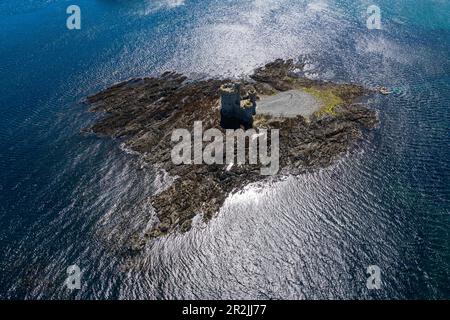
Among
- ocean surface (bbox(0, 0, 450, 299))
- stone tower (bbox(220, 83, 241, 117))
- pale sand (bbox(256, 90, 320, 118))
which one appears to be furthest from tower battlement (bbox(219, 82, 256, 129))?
ocean surface (bbox(0, 0, 450, 299))

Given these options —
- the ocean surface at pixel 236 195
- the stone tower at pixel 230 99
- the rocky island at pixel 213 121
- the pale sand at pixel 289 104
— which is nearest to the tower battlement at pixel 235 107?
the stone tower at pixel 230 99

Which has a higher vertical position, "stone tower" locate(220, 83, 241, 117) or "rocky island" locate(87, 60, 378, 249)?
"stone tower" locate(220, 83, 241, 117)

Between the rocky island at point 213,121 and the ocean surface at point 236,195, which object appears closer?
the ocean surface at point 236,195

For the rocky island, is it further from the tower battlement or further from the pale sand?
the tower battlement

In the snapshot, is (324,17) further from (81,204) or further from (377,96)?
(81,204)

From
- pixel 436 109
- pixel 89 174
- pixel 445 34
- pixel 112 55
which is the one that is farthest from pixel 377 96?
pixel 112 55

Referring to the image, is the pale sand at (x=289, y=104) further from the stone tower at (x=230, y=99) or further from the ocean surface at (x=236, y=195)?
the ocean surface at (x=236, y=195)
